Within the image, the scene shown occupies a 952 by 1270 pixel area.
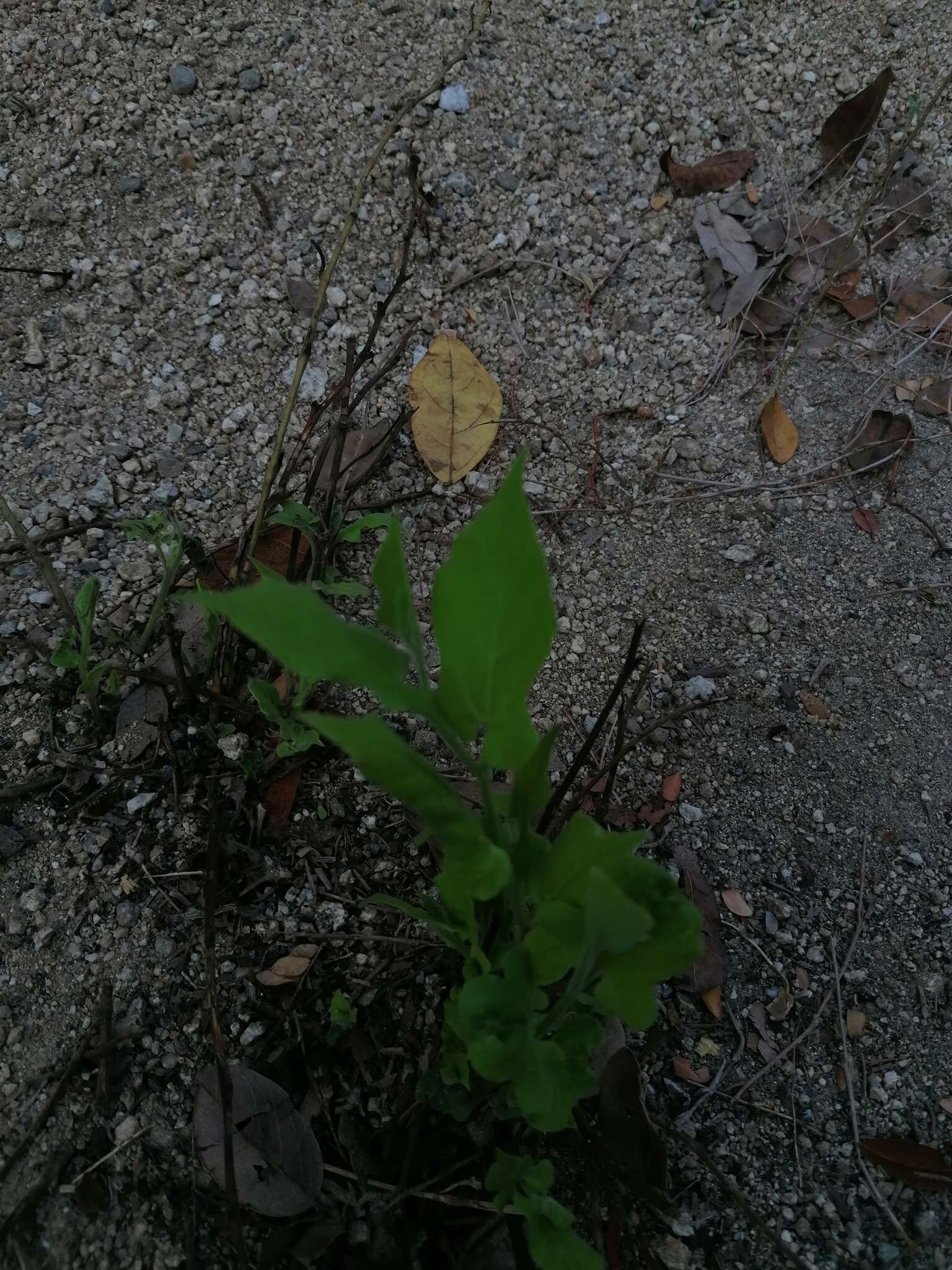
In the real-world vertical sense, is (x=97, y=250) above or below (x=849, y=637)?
above

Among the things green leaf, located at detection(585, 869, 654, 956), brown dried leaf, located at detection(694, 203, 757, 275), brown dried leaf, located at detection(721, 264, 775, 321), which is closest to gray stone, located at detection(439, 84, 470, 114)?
brown dried leaf, located at detection(694, 203, 757, 275)

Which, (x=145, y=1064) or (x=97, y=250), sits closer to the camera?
(x=145, y=1064)

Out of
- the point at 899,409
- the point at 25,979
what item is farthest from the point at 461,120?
the point at 25,979

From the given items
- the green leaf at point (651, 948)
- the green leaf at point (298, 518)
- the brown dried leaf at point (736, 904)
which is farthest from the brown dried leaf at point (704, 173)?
the green leaf at point (651, 948)

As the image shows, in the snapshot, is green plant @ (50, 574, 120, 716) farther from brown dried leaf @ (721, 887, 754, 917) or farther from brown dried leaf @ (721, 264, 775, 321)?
brown dried leaf @ (721, 264, 775, 321)

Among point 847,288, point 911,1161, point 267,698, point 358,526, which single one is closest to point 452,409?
point 358,526

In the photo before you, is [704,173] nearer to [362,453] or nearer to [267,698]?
[362,453]

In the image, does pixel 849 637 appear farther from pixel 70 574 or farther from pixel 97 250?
pixel 97 250
